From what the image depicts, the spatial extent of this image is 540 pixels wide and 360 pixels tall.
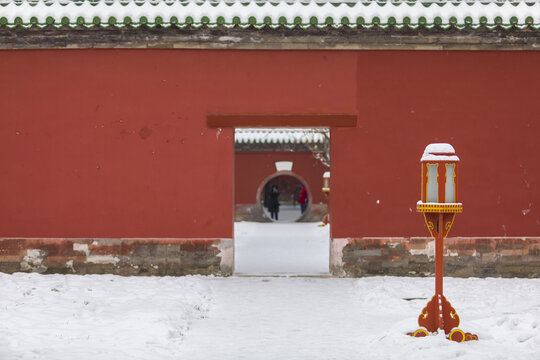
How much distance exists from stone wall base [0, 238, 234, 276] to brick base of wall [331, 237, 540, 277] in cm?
191

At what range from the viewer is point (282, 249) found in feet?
35.6

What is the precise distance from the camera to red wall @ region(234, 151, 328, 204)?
757 inches

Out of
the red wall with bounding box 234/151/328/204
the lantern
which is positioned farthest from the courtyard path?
the red wall with bounding box 234/151/328/204

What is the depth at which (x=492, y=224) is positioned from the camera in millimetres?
7156

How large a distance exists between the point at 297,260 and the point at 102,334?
485 cm

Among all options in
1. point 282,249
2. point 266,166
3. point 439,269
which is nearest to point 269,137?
point 266,166

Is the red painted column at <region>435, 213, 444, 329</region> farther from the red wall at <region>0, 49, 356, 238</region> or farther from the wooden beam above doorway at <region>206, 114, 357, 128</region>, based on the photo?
the red wall at <region>0, 49, 356, 238</region>

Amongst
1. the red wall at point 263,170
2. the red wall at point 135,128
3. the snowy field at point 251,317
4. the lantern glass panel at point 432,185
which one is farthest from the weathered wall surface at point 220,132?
the red wall at point 263,170

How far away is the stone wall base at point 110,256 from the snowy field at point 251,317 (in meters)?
0.19

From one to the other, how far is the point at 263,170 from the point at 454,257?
12.6 m

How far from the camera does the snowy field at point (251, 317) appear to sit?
426 centimetres

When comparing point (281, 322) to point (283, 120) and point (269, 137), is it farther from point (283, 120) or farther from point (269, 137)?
point (269, 137)

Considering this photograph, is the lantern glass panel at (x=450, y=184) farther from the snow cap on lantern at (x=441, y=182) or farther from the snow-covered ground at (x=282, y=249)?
the snow-covered ground at (x=282, y=249)

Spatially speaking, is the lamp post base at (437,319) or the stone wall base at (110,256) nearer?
the lamp post base at (437,319)
